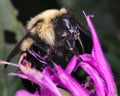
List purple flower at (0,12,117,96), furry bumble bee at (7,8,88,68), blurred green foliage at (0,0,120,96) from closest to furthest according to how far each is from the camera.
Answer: purple flower at (0,12,117,96) → furry bumble bee at (7,8,88,68) → blurred green foliage at (0,0,120,96)

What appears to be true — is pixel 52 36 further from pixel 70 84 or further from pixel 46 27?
pixel 70 84

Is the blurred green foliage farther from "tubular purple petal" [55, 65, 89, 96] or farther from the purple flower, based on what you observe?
"tubular purple petal" [55, 65, 89, 96]

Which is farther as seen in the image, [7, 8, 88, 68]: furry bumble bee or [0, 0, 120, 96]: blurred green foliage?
[0, 0, 120, 96]: blurred green foliage

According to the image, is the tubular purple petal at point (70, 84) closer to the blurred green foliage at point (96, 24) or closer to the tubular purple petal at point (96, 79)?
the tubular purple petal at point (96, 79)

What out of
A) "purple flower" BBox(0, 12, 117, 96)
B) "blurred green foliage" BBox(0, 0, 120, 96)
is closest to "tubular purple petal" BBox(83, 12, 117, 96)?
"purple flower" BBox(0, 12, 117, 96)

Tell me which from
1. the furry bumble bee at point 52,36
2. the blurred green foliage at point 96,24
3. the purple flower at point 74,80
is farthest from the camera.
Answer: the blurred green foliage at point 96,24

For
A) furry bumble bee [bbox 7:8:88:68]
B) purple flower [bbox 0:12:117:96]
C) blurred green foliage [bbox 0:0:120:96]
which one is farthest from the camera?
blurred green foliage [bbox 0:0:120:96]

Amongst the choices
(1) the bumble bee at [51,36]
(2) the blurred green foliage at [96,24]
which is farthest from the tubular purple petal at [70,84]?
(2) the blurred green foliage at [96,24]

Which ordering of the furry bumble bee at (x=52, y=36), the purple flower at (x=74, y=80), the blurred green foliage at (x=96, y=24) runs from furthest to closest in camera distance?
the blurred green foliage at (x=96, y=24) < the furry bumble bee at (x=52, y=36) < the purple flower at (x=74, y=80)
